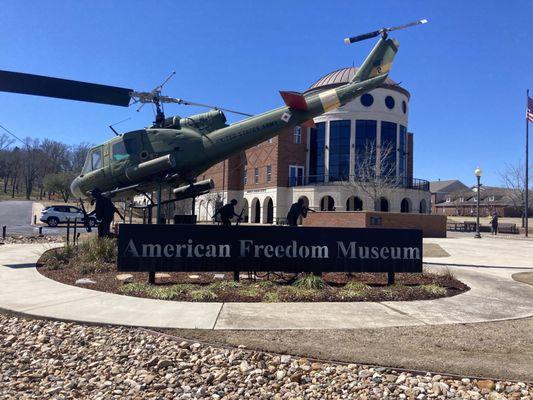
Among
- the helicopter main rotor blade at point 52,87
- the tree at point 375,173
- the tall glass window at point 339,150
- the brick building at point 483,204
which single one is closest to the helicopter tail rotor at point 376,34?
the helicopter main rotor blade at point 52,87

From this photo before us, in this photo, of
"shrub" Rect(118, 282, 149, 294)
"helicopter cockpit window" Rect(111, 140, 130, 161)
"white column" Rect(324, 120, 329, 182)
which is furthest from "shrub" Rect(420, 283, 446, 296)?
Answer: "white column" Rect(324, 120, 329, 182)

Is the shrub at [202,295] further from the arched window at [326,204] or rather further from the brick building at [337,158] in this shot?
the arched window at [326,204]

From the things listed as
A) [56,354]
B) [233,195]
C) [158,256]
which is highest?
[233,195]

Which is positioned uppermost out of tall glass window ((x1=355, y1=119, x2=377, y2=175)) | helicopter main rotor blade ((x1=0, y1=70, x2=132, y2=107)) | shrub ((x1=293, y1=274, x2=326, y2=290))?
tall glass window ((x1=355, y1=119, x2=377, y2=175))

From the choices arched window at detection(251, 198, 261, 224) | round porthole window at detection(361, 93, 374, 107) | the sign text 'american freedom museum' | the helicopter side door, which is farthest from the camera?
arched window at detection(251, 198, 261, 224)

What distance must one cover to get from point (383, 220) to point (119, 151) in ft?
61.8

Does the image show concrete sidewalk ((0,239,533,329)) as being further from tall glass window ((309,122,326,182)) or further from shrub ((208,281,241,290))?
tall glass window ((309,122,326,182))

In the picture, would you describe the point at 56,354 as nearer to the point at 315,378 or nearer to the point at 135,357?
the point at 135,357

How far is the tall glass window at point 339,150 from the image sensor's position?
4188 cm

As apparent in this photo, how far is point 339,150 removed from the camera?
42.2 metres

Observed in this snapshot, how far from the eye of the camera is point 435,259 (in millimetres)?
16000

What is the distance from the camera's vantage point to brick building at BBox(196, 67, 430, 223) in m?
40.7

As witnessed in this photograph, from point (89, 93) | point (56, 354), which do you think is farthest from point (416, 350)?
point (89, 93)

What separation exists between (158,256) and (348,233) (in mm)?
3985
